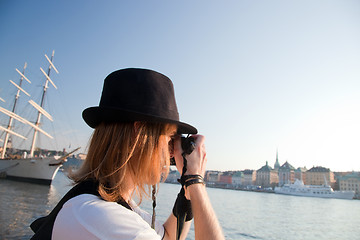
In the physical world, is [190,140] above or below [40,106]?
below

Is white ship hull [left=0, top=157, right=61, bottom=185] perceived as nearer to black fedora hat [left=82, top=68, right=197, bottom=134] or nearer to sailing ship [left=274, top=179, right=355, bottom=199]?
black fedora hat [left=82, top=68, right=197, bottom=134]

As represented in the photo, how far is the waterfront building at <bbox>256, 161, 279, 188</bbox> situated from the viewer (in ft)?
378

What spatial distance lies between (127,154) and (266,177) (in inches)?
4988

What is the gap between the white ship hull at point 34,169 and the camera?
3381 centimetres

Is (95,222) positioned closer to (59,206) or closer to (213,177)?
(59,206)

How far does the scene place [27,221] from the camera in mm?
8922

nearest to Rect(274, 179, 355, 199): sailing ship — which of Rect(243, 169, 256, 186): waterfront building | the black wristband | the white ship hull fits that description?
Rect(243, 169, 256, 186): waterfront building

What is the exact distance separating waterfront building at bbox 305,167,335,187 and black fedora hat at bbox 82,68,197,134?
114 metres

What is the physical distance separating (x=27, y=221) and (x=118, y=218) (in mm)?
10319

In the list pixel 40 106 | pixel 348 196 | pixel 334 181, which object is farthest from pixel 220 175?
pixel 40 106

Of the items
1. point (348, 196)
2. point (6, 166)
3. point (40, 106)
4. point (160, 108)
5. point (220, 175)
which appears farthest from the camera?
point (220, 175)

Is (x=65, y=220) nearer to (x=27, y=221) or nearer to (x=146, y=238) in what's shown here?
(x=146, y=238)

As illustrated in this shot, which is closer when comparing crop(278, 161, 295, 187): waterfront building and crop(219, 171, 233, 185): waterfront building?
crop(278, 161, 295, 187): waterfront building

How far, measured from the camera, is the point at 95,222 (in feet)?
2.77
